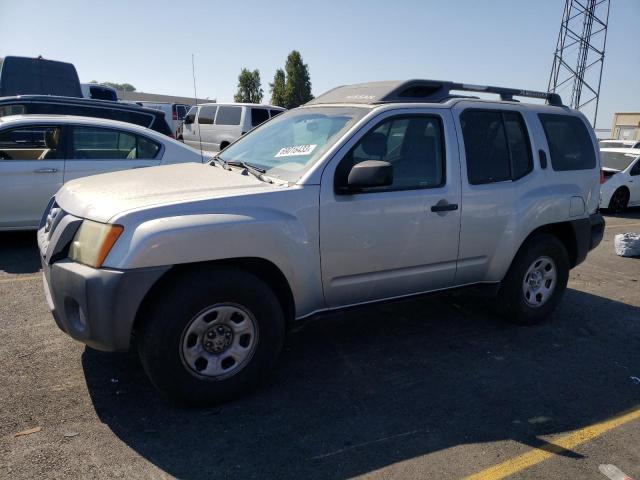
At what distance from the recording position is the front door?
11.2 feet

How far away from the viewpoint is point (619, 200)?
464 inches

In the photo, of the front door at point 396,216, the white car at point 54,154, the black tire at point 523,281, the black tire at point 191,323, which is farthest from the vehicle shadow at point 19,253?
the black tire at point 523,281

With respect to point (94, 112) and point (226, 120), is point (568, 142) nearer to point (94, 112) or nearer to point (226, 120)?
point (94, 112)

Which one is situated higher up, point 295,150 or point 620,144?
point 295,150

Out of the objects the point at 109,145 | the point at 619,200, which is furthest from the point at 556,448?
the point at 619,200

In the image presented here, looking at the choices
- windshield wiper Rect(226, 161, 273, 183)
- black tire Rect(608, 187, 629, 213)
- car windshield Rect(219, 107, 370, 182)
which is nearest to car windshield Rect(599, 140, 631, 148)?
black tire Rect(608, 187, 629, 213)

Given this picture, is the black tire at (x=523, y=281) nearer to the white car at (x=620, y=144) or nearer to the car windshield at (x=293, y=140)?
the car windshield at (x=293, y=140)

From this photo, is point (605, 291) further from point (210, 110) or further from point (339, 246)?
point (210, 110)

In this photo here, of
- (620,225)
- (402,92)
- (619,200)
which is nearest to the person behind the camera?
(402,92)

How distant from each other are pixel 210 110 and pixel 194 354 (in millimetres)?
14780

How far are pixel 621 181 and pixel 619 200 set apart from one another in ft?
1.56

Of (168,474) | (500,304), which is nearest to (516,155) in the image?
(500,304)

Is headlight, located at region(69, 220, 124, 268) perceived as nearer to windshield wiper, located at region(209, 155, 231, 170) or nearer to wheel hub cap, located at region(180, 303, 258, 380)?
wheel hub cap, located at region(180, 303, 258, 380)

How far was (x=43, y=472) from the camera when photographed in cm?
251
